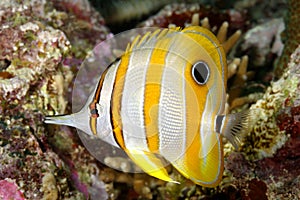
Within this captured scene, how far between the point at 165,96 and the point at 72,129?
1.33 m

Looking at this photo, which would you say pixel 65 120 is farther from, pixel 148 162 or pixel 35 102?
pixel 35 102

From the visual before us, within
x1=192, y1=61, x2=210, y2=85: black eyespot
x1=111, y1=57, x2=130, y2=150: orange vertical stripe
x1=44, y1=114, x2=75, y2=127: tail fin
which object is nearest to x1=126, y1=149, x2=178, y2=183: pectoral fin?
x1=111, y1=57, x2=130, y2=150: orange vertical stripe

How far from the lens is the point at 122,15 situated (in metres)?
4.86

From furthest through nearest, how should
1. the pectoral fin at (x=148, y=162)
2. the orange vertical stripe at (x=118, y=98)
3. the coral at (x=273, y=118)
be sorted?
1. the coral at (x=273, y=118)
2. the pectoral fin at (x=148, y=162)
3. the orange vertical stripe at (x=118, y=98)

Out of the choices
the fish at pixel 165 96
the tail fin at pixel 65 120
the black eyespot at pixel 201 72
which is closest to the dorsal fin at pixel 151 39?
the fish at pixel 165 96

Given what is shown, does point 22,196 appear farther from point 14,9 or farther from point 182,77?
point 14,9

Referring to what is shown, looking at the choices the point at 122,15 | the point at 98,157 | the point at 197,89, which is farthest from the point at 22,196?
the point at 122,15

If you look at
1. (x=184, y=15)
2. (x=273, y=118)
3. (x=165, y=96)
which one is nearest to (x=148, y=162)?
(x=165, y=96)

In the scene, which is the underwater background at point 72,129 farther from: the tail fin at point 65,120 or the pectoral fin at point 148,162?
the pectoral fin at point 148,162

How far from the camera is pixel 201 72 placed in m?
1.65

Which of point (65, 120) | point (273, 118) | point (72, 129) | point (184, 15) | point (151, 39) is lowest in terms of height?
point (184, 15)

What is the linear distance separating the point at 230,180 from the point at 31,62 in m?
1.63

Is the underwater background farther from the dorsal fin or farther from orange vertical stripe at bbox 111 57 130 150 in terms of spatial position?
the dorsal fin

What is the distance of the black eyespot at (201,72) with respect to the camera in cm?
164
